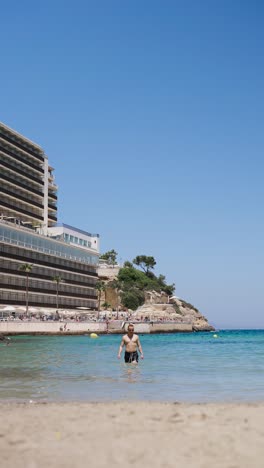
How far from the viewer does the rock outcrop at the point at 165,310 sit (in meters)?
156

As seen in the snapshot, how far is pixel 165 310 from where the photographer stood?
6678 inches

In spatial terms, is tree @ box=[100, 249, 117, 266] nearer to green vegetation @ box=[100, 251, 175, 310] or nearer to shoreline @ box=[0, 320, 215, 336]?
green vegetation @ box=[100, 251, 175, 310]

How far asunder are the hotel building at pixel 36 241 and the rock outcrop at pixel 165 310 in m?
20.8

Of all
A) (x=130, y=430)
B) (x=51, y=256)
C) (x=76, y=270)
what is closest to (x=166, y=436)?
(x=130, y=430)

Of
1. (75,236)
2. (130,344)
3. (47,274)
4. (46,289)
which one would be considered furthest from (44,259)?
(130,344)

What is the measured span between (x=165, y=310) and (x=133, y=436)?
161493mm

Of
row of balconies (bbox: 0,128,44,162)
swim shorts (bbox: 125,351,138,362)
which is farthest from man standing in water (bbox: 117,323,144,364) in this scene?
row of balconies (bbox: 0,128,44,162)

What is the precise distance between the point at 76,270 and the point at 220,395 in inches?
4603

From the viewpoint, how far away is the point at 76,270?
13300cm

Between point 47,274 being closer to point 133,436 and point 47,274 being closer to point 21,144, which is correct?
point 21,144

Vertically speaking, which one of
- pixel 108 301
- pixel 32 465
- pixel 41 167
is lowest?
pixel 32 465

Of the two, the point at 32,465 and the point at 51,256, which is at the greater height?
the point at 51,256

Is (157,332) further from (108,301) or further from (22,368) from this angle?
(22,368)

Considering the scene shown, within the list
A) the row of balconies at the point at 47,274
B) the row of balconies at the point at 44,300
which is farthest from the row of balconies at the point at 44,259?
the row of balconies at the point at 44,300
